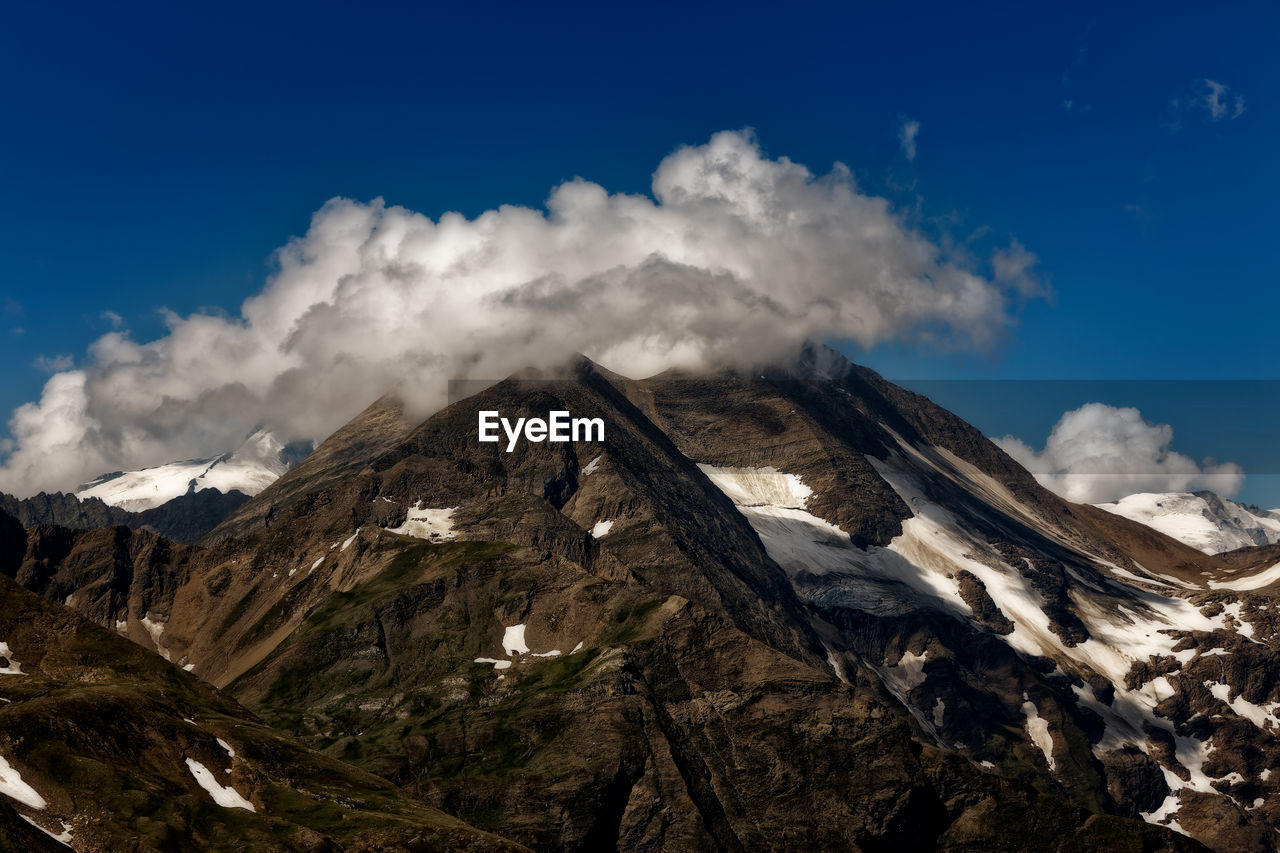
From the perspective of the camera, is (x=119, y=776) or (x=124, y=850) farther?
(x=119, y=776)

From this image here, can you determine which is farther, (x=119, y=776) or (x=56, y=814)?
(x=119, y=776)

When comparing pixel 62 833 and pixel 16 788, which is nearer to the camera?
pixel 62 833

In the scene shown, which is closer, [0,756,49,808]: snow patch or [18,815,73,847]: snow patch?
[18,815,73,847]: snow patch

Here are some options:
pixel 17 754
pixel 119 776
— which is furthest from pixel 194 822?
pixel 17 754

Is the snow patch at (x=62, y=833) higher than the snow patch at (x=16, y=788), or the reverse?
the snow patch at (x=16, y=788)

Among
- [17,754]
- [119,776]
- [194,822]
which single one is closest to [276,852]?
[194,822]

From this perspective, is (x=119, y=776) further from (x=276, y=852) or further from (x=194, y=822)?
(x=276, y=852)

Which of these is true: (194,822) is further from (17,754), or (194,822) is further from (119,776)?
(17,754)

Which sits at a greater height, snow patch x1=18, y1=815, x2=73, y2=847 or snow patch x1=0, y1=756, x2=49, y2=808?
snow patch x1=0, y1=756, x2=49, y2=808

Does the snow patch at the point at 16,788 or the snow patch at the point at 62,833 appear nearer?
the snow patch at the point at 62,833

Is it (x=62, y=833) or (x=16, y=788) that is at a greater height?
(x=16, y=788)
